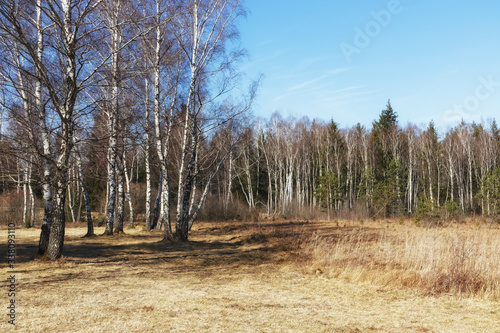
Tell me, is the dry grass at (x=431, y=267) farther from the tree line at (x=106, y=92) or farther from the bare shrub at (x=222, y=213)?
the bare shrub at (x=222, y=213)

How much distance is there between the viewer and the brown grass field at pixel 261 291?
4504 millimetres

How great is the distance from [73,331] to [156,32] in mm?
11429

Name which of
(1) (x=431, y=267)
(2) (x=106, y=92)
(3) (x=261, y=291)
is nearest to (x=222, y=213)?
(2) (x=106, y=92)

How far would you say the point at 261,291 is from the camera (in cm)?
641

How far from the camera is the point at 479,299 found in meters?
5.84

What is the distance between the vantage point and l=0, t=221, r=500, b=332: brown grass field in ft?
14.8

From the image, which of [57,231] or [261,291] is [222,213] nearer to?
[57,231]

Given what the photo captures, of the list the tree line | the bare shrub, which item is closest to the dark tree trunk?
the tree line

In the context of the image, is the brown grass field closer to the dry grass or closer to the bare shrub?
the dry grass

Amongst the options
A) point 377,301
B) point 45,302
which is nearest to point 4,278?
point 45,302

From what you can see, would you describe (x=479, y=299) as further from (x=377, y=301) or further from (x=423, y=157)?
(x=423, y=157)

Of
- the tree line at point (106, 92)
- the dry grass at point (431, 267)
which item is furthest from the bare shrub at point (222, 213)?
the dry grass at point (431, 267)

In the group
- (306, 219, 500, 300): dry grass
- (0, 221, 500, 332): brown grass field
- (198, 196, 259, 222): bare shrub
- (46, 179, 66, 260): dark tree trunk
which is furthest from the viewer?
(198, 196, 259, 222): bare shrub

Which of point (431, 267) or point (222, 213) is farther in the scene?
point (222, 213)
